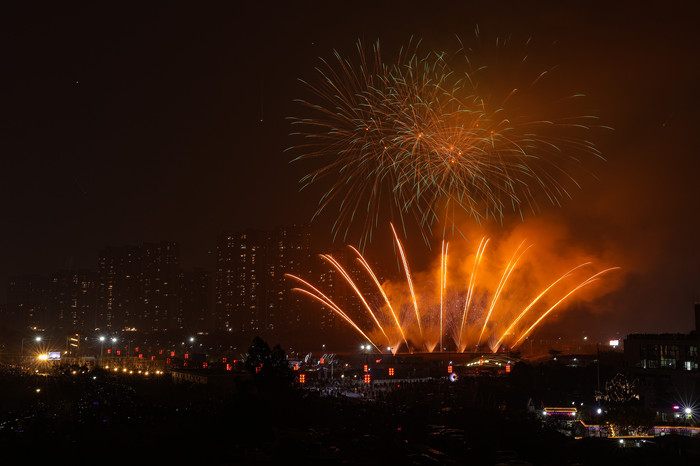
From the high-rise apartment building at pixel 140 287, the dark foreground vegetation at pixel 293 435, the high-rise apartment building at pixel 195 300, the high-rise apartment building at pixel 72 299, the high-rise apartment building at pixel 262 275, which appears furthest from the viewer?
the high-rise apartment building at pixel 72 299

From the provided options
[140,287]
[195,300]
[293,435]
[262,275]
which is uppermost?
[262,275]

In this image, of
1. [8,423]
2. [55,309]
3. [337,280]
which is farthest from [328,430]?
[55,309]

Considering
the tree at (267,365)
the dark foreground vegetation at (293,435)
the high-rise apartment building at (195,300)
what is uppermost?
the high-rise apartment building at (195,300)

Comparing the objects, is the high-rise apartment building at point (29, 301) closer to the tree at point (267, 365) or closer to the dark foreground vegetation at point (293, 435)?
the dark foreground vegetation at point (293, 435)

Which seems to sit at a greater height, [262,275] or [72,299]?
[262,275]

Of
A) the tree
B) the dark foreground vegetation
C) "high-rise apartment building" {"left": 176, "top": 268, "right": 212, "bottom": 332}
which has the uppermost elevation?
"high-rise apartment building" {"left": 176, "top": 268, "right": 212, "bottom": 332}

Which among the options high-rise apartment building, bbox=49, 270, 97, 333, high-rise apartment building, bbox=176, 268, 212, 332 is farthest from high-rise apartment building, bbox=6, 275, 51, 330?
high-rise apartment building, bbox=176, 268, 212, 332

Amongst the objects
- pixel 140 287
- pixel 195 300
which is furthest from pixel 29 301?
pixel 195 300

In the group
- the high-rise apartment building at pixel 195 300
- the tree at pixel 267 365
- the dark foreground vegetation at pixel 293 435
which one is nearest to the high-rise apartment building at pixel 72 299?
the high-rise apartment building at pixel 195 300

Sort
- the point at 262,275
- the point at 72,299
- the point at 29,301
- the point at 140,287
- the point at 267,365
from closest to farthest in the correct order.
→ the point at 267,365 → the point at 262,275 → the point at 140,287 → the point at 72,299 → the point at 29,301

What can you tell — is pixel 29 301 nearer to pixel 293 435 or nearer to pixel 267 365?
pixel 267 365

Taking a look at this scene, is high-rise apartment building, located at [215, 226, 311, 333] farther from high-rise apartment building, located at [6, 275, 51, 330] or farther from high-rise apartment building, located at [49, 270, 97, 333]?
high-rise apartment building, located at [6, 275, 51, 330]
